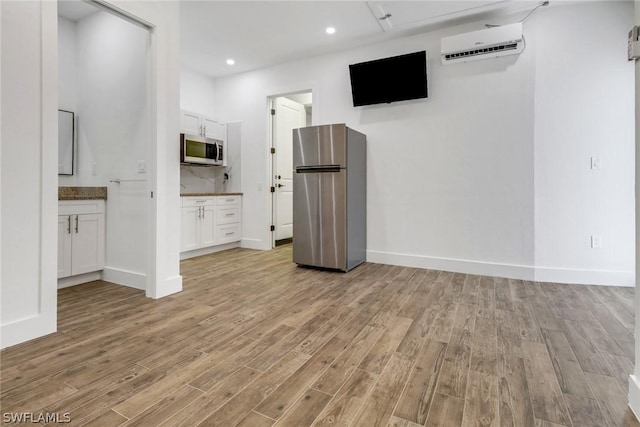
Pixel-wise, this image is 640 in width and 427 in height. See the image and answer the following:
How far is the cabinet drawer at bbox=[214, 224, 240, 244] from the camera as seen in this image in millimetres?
4644

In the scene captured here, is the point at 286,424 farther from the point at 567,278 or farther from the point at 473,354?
the point at 567,278

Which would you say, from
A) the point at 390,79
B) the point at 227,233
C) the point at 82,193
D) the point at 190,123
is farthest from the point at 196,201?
the point at 390,79

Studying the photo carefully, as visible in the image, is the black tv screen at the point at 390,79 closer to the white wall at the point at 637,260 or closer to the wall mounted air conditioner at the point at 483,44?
the wall mounted air conditioner at the point at 483,44

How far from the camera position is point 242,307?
2.43 meters

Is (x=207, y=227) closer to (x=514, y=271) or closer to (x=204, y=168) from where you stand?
(x=204, y=168)

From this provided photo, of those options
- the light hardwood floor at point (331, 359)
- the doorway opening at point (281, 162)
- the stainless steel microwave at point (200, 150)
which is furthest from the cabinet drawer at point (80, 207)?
the doorway opening at point (281, 162)

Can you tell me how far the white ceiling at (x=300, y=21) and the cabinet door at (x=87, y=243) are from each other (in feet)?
7.16

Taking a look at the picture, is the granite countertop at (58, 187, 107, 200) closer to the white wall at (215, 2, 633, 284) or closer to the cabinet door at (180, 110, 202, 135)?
the cabinet door at (180, 110, 202, 135)

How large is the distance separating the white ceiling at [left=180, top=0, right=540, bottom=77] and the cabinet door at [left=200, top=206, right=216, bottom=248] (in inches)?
87.3

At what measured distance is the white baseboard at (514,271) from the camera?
300cm

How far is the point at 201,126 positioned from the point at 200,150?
42 centimetres

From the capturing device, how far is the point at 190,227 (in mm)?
4199

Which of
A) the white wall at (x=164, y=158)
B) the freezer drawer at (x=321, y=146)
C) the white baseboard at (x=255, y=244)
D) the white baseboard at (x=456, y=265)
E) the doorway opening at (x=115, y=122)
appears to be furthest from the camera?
the white baseboard at (x=255, y=244)

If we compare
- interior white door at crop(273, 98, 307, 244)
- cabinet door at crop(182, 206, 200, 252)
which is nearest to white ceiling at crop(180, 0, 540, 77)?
interior white door at crop(273, 98, 307, 244)
